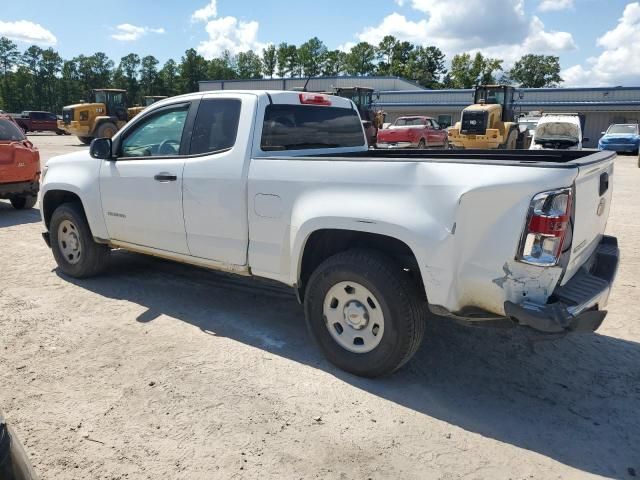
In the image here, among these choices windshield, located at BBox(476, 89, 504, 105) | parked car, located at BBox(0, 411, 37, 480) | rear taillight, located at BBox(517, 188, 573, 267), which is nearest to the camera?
parked car, located at BBox(0, 411, 37, 480)

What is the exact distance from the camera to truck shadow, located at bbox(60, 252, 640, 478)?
300 cm

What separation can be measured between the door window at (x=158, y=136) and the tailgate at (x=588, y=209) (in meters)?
3.22

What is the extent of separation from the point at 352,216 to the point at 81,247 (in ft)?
11.6

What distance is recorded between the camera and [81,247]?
5.54 meters

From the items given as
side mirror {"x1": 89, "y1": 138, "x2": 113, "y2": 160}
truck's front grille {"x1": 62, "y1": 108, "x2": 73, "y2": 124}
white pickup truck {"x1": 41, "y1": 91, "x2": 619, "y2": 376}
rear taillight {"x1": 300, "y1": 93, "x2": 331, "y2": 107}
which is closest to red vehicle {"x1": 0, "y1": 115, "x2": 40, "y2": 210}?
white pickup truck {"x1": 41, "y1": 91, "x2": 619, "y2": 376}

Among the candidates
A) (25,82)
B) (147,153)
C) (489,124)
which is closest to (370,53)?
(25,82)

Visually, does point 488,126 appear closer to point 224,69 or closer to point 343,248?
point 343,248

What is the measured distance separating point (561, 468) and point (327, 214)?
78.4 inches

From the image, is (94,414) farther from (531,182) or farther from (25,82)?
(25,82)

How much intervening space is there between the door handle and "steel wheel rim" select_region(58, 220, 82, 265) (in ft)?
5.24

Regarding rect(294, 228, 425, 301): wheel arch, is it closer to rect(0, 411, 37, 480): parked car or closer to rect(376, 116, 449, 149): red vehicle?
rect(0, 411, 37, 480): parked car

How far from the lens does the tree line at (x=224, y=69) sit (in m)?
92.1

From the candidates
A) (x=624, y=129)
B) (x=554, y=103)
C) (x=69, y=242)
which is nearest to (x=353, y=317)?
(x=69, y=242)

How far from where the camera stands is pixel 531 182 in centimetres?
276
